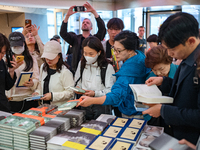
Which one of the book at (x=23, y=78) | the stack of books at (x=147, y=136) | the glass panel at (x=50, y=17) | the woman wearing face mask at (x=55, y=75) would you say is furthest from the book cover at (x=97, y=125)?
the glass panel at (x=50, y=17)

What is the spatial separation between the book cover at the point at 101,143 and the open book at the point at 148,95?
37 cm

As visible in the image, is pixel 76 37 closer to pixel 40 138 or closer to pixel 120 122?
pixel 120 122

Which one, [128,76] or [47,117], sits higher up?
[128,76]

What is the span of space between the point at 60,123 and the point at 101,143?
1.41 feet

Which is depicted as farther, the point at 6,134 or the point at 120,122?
the point at 120,122

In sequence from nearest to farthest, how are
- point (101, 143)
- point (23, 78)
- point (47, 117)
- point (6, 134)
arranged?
point (101, 143), point (6, 134), point (47, 117), point (23, 78)

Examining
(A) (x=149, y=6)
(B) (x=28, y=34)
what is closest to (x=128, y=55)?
(B) (x=28, y=34)

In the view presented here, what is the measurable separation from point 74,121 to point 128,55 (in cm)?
88

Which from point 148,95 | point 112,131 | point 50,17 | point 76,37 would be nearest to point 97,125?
point 112,131

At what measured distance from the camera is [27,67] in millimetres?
2721

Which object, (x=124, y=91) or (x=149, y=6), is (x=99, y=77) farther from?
(x=149, y=6)

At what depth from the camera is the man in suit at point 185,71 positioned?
115 centimetres

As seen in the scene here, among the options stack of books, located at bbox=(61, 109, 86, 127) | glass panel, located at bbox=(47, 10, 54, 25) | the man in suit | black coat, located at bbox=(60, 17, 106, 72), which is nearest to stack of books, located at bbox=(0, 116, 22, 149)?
stack of books, located at bbox=(61, 109, 86, 127)

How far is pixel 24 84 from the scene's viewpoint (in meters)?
2.51
